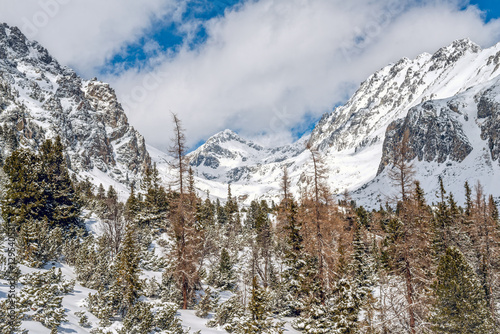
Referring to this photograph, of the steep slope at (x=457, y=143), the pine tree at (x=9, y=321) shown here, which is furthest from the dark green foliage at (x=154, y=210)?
the steep slope at (x=457, y=143)

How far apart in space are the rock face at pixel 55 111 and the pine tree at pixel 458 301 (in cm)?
11711

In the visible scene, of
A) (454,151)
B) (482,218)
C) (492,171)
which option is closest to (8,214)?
(482,218)

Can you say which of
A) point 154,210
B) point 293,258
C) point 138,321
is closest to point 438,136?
point 154,210

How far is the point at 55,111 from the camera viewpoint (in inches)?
5502

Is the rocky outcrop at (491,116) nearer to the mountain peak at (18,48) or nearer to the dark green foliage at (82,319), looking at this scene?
the dark green foliage at (82,319)

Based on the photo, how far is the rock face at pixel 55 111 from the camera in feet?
366

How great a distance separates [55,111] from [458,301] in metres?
167

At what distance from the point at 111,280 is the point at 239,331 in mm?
9405

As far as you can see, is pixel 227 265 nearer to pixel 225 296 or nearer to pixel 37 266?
pixel 225 296

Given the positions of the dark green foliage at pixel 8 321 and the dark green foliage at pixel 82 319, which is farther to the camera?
the dark green foliage at pixel 82 319

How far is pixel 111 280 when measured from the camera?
62.0 feet

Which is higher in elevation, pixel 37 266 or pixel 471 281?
pixel 37 266

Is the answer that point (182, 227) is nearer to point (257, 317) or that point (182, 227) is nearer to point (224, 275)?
point (257, 317)

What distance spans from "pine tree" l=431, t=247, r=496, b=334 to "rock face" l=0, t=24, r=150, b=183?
117110mm
